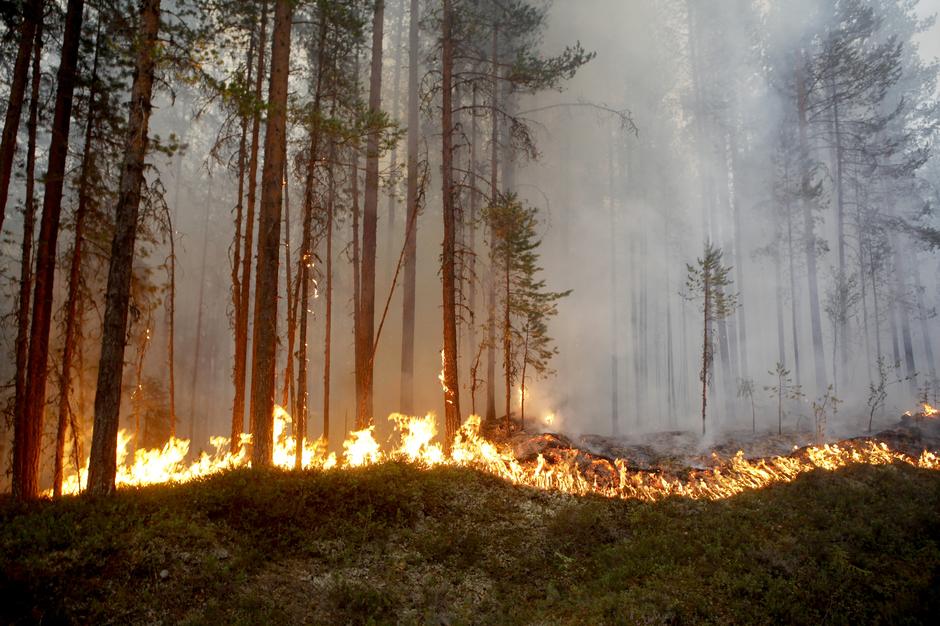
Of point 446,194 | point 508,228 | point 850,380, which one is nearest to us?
point 446,194

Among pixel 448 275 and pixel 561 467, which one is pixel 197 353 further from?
pixel 561 467

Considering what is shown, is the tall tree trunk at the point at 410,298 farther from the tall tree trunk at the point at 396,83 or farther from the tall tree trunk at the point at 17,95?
the tall tree trunk at the point at 396,83

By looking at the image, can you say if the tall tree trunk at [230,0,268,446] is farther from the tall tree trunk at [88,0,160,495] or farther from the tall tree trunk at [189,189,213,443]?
the tall tree trunk at [189,189,213,443]

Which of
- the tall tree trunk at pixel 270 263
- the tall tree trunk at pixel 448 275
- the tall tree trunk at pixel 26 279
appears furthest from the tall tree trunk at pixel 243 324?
the tall tree trunk at pixel 448 275

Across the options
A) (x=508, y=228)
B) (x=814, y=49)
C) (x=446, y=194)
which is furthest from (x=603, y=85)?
(x=446, y=194)

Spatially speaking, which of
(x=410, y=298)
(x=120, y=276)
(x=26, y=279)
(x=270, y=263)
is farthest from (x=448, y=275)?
(x=26, y=279)

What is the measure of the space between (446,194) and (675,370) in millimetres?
41369

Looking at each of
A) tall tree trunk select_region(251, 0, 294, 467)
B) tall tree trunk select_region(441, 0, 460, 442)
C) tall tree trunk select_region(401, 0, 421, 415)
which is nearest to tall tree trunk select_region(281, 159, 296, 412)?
tall tree trunk select_region(251, 0, 294, 467)

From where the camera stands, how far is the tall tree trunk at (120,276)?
7.55m

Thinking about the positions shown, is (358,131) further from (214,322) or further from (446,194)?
(214,322)

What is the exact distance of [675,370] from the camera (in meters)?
48.8

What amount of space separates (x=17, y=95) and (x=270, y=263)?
5251 millimetres

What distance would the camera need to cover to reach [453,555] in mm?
7355

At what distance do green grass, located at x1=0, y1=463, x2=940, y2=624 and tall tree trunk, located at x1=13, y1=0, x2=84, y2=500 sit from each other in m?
2.50
